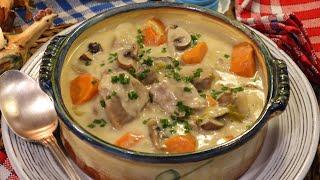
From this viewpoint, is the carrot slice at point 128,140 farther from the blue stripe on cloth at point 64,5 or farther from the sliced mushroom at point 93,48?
the blue stripe on cloth at point 64,5

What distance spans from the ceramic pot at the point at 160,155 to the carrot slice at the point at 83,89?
0.07m

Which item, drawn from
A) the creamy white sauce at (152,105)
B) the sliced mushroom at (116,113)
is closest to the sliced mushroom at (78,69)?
the creamy white sauce at (152,105)

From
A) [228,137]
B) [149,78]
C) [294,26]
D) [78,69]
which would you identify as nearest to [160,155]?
[228,137]

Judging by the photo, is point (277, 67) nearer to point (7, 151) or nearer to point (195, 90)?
point (195, 90)

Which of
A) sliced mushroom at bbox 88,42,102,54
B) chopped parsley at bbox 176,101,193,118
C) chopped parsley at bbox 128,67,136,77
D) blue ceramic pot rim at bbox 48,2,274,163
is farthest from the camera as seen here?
sliced mushroom at bbox 88,42,102,54

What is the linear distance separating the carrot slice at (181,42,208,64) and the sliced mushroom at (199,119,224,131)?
0.29m

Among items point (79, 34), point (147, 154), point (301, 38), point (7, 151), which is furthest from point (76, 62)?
point (301, 38)

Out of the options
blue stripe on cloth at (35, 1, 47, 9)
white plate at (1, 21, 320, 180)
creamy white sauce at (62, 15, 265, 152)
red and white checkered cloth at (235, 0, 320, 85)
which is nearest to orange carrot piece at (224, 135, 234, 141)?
creamy white sauce at (62, 15, 265, 152)

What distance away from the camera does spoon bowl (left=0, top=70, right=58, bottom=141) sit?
1.55 meters

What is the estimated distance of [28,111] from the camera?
1.61 m

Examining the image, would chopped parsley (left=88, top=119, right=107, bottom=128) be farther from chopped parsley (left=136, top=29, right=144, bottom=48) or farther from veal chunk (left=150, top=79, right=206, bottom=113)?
chopped parsley (left=136, top=29, right=144, bottom=48)

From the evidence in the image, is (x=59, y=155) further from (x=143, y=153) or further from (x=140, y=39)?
(x=140, y=39)

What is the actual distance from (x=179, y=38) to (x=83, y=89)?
1.16 ft

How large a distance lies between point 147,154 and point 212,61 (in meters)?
0.52
